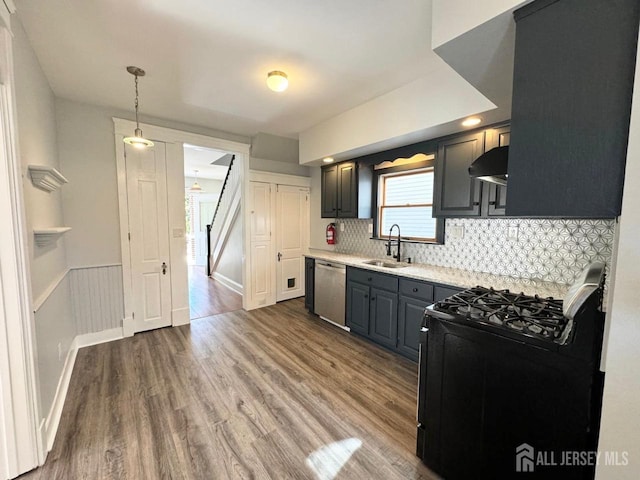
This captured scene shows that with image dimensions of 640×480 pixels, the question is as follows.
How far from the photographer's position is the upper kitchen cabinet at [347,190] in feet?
12.1

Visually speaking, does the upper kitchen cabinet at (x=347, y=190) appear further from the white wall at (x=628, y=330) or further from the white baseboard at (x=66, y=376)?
the white baseboard at (x=66, y=376)

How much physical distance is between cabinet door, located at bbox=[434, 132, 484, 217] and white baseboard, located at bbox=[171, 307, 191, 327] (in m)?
3.48

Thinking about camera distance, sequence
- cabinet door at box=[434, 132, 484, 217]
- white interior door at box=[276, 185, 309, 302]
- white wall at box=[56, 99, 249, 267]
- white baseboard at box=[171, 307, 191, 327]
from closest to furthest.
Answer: cabinet door at box=[434, 132, 484, 217]
white wall at box=[56, 99, 249, 267]
white baseboard at box=[171, 307, 191, 327]
white interior door at box=[276, 185, 309, 302]

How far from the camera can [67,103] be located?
292 cm

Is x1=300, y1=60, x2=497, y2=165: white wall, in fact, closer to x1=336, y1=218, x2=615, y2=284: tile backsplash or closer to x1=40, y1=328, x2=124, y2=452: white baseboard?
x1=336, y1=218, x2=615, y2=284: tile backsplash

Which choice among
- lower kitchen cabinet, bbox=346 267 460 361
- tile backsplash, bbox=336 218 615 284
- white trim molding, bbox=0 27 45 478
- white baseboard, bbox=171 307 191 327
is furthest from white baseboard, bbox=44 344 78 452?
tile backsplash, bbox=336 218 615 284

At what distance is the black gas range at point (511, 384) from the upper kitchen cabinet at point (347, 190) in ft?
7.35

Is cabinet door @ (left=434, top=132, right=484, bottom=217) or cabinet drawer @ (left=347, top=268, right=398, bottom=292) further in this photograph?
cabinet drawer @ (left=347, top=268, right=398, bottom=292)

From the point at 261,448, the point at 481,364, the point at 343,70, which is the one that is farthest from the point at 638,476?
the point at 343,70

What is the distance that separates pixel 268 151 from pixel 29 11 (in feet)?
9.20

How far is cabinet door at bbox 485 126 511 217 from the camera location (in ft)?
7.49

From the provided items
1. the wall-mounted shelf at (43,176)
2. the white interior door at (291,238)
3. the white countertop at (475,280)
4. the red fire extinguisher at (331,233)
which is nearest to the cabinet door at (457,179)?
the white countertop at (475,280)

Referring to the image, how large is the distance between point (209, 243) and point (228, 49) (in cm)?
579

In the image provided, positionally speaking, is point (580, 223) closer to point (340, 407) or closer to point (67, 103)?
point (340, 407)
